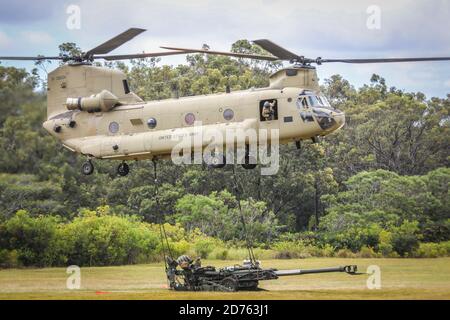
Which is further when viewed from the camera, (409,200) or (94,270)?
(409,200)

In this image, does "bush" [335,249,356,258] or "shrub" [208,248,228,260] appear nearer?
"shrub" [208,248,228,260]

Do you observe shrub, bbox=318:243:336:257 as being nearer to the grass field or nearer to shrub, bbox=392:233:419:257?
shrub, bbox=392:233:419:257

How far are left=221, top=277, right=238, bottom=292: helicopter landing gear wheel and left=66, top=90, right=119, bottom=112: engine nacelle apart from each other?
8097mm

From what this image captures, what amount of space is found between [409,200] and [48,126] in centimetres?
2795

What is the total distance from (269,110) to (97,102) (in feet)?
22.0

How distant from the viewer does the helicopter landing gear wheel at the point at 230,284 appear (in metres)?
36.7

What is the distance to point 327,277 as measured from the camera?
1722 inches

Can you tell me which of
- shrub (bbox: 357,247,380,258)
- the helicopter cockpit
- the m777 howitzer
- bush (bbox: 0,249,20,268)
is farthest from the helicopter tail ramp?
shrub (bbox: 357,247,380,258)

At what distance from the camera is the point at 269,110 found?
3772 centimetres

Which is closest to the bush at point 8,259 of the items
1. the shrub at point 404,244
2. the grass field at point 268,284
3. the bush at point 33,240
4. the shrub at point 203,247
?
the bush at point 33,240

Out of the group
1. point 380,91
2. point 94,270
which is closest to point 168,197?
point 94,270

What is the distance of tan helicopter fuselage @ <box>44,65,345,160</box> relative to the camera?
3769 centimetres
